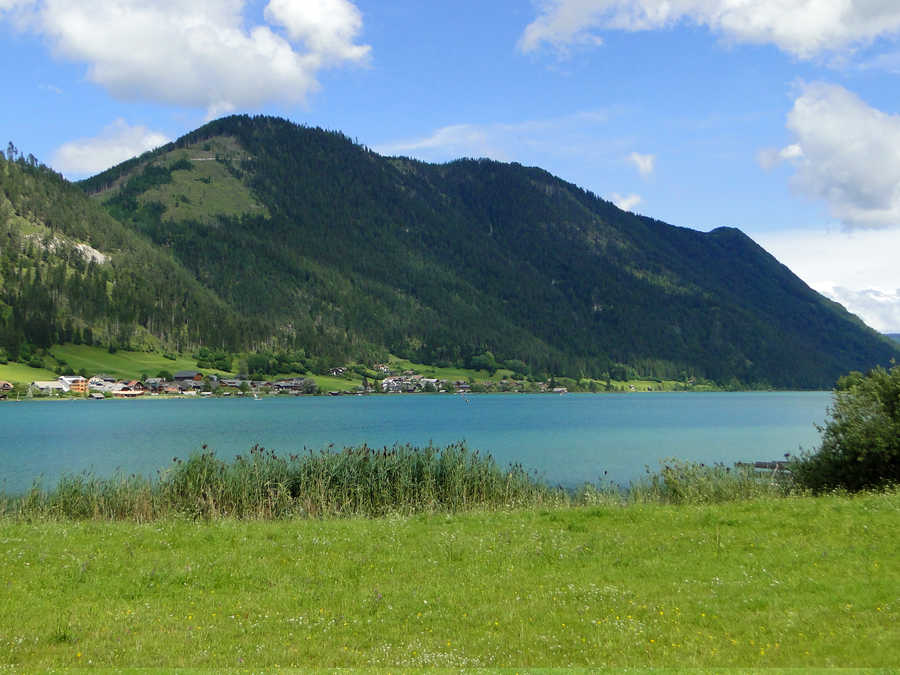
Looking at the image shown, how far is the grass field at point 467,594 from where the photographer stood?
35.3 ft

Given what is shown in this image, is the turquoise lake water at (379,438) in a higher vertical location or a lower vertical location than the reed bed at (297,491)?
lower

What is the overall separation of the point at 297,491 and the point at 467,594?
51.8 feet

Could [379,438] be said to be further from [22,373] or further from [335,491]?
[22,373]

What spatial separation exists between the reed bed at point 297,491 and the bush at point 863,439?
11.2 m

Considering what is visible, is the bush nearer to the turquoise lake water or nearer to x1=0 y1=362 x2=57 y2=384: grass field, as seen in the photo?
the turquoise lake water

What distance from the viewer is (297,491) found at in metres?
27.8

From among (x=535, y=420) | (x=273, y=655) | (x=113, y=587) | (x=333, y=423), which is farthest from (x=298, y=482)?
(x=535, y=420)

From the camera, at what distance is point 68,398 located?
539 feet

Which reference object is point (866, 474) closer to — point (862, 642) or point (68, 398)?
point (862, 642)

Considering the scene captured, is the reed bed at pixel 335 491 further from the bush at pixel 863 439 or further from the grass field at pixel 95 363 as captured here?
the grass field at pixel 95 363

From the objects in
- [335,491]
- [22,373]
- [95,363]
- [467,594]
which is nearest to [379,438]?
[335,491]

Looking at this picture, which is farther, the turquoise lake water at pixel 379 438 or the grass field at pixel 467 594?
the turquoise lake water at pixel 379 438

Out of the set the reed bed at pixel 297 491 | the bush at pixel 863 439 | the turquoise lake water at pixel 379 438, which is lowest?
the turquoise lake water at pixel 379 438

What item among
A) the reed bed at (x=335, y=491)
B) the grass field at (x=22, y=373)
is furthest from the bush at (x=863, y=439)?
the grass field at (x=22, y=373)
